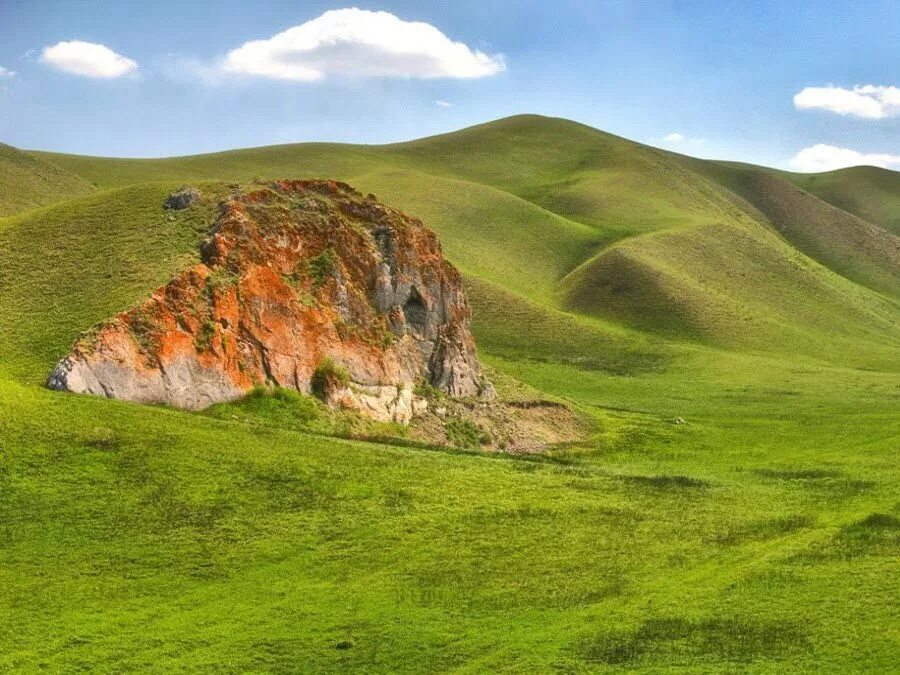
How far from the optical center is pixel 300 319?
42562 mm

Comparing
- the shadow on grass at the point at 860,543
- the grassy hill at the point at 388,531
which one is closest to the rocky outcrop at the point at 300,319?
the grassy hill at the point at 388,531

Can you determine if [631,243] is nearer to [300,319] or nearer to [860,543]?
[300,319]

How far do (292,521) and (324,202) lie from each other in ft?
83.6

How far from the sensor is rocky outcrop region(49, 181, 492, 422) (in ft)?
117

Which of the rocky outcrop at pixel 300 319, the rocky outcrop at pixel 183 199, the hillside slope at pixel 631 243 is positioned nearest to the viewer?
the rocky outcrop at pixel 300 319

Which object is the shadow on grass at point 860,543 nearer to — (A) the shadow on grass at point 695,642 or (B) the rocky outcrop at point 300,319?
(A) the shadow on grass at point 695,642

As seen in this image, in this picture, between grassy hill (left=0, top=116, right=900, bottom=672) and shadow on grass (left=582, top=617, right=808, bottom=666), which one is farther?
grassy hill (left=0, top=116, right=900, bottom=672)

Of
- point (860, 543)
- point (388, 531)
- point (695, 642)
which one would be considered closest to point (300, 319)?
point (388, 531)

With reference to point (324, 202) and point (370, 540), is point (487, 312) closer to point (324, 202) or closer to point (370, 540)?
point (324, 202)

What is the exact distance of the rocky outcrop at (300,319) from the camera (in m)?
35.8

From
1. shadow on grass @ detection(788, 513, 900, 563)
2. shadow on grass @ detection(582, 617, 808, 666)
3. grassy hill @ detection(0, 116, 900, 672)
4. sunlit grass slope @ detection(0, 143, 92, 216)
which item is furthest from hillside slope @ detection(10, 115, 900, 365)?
shadow on grass @ detection(582, 617, 808, 666)

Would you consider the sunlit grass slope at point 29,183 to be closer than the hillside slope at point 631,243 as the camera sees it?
Yes

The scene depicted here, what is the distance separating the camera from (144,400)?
34.6m

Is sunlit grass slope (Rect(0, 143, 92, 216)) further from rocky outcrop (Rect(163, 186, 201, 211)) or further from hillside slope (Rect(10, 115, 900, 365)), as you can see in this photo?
rocky outcrop (Rect(163, 186, 201, 211))
